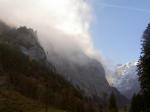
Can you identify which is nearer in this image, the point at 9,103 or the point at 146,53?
the point at 146,53

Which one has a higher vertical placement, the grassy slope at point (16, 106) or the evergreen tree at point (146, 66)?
the grassy slope at point (16, 106)

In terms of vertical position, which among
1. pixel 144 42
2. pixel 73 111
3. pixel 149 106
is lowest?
pixel 149 106

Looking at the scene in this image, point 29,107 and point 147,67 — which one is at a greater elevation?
point 29,107

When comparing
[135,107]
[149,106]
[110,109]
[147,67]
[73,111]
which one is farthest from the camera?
[73,111]

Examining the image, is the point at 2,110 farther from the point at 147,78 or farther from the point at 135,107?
the point at 147,78

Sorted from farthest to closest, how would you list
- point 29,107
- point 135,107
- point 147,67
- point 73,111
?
1. point 73,111
2. point 29,107
3. point 135,107
4. point 147,67

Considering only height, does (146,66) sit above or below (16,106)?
below

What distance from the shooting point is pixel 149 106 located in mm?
82438

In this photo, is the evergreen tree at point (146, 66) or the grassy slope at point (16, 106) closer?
the evergreen tree at point (146, 66)

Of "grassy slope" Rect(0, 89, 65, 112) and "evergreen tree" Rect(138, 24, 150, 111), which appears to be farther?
"grassy slope" Rect(0, 89, 65, 112)

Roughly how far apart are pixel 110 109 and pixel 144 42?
65017mm

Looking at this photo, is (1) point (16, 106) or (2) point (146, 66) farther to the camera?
(1) point (16, 106)

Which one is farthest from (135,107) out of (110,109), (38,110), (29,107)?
(29,107)

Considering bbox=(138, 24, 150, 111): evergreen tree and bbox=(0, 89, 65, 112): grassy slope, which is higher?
bbox=(0, 89, 65, 112): grassy slope
